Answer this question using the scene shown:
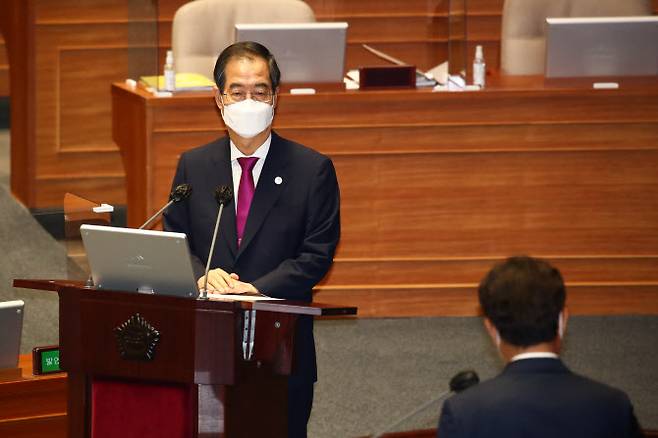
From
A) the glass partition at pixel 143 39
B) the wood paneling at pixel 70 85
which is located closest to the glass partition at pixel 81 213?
the glass partition at pixel 143 39

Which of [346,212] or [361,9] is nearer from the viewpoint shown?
[346,212]

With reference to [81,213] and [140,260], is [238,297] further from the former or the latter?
[81,213]

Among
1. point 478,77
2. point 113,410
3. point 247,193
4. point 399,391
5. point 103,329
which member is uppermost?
point 478,77

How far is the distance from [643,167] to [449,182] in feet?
3.06

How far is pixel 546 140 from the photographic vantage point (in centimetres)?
640

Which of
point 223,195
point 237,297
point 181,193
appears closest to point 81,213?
point 181,193

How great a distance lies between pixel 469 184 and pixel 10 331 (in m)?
2.87

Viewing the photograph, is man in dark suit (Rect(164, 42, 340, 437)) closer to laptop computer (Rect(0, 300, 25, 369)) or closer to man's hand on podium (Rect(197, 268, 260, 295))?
man's hand on podium (Rect(197, 268, 260, 295))

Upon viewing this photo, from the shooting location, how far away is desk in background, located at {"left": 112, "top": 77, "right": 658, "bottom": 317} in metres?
6.33

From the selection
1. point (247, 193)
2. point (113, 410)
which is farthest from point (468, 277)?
point (113, 410)

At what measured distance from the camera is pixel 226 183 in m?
3.86

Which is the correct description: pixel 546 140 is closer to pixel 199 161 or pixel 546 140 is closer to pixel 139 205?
pixel 139 205

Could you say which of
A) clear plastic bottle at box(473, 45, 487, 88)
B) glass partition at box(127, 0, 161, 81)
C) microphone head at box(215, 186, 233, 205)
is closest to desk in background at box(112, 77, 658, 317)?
clear plastic bottle at box(473, 45, 487, 88)

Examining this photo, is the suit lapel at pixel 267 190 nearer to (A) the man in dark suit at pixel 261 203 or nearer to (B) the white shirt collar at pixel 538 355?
(A) the man in dark suit at pixel 261 203
